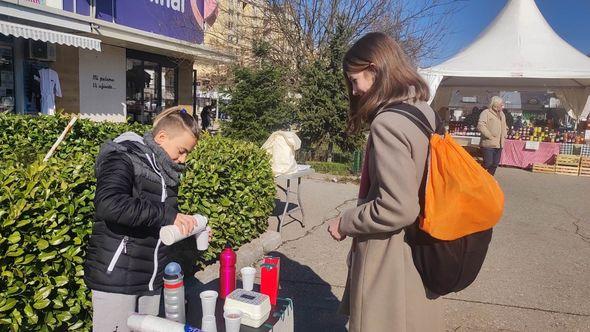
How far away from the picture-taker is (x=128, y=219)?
1957 millimetres

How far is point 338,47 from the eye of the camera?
11273 mm

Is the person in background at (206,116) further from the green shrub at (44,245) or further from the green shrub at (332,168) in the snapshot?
the green shrub at (44,245)

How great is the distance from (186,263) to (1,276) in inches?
73.3

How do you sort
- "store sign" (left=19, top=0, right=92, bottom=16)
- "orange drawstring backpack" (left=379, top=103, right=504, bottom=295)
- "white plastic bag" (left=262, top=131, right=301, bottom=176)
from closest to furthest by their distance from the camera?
1. "orange drawstring backpack" (left=379, top=103, right=504, bottom=295)
2. "white plastic bag" (left=262, top=131, right=301, bottom=176)
3. "store sign" (left=19, top=0, right=92, bottom=16)

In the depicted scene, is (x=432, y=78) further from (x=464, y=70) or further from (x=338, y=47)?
(x=338, y=47)

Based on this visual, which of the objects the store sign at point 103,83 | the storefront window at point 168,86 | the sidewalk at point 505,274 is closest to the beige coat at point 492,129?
the sidewalk at point 505,274

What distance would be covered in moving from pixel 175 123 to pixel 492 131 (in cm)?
890

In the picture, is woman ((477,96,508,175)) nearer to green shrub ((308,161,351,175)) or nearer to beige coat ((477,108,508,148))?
beige coat ((477,108,508,148))

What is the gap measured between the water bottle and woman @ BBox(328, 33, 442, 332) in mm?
794

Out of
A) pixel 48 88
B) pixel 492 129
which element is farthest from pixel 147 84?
pixel 492 129

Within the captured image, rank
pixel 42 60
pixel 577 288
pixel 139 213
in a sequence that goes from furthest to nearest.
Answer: pixel 42 60 < pixel 577 288 < pixel 139 213

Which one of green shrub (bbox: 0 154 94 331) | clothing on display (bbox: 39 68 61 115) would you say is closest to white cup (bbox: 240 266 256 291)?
green shrub (bbox: 0 154 94 331)

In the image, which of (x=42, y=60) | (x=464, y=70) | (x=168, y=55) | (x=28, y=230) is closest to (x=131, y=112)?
(x=168, y=55)

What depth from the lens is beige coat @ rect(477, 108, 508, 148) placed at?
975cm
